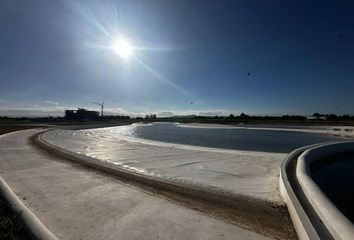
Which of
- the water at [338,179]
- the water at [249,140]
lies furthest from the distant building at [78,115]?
the water at [338,179]

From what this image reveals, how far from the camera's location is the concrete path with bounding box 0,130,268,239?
4.26 metres

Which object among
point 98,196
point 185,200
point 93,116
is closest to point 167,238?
point 185,200

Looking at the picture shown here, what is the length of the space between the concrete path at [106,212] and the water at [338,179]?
14.8 feet

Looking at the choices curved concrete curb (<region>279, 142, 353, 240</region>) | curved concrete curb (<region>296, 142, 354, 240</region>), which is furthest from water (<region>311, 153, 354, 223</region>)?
curved concrete curb (<region>279, 142, 353, 240</region>)

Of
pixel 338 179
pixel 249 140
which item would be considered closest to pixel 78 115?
pixel 249 140

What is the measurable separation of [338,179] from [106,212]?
34.1 feet

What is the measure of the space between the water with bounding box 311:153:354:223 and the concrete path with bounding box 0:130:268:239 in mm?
4510

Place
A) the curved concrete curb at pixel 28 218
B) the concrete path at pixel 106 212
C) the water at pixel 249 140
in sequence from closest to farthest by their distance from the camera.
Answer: the curved concrete curb at pixel 28 218 → the concrete path at pixel 106 212 → the water at pixel 249 140

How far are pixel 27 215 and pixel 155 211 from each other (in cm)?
262

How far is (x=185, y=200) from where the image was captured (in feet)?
19.5

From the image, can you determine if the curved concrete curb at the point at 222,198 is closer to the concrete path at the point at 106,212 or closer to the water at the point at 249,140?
the concrete path at the point at 106,212

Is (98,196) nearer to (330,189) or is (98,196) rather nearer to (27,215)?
(27,215)

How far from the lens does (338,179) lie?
10539mm

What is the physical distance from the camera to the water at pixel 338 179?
7332mm
